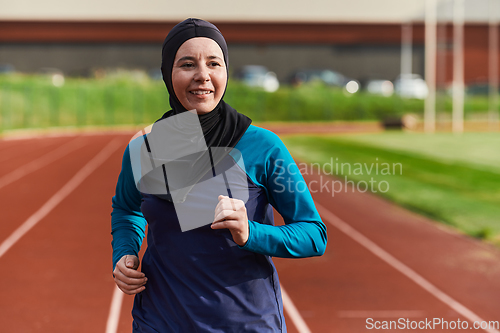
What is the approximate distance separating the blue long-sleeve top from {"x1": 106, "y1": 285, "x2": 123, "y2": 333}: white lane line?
316 cm

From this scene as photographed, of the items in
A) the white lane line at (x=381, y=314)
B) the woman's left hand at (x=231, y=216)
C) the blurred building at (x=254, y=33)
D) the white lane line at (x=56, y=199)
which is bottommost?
the white lane line at (x=381, y=314)

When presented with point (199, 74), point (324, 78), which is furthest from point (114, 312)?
point (324, 78)

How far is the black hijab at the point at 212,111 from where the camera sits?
1927 mm

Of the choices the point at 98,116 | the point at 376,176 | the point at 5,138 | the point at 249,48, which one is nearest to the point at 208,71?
the point at 376,176

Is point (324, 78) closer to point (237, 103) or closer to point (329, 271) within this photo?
point (237, 103)

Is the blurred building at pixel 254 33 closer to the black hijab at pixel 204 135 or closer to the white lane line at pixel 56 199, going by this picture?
the white lane line at pixel 56 199

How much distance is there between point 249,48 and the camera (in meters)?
40.2

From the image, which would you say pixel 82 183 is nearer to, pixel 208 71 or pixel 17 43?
pixel 208 71

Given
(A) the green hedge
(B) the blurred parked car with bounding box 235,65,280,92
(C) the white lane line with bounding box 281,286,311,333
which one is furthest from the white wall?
(C) the white lane line with bounding box 281,286,311,333

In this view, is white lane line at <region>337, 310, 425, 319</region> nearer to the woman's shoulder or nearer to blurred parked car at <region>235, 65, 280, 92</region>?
the woman's shoulder

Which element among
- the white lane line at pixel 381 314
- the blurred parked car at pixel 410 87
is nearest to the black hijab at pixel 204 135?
the white lane line at pixel 381 314

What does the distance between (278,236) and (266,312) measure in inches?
11.6

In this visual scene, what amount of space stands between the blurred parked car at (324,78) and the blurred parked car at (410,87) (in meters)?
2.52

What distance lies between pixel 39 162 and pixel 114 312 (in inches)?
478
